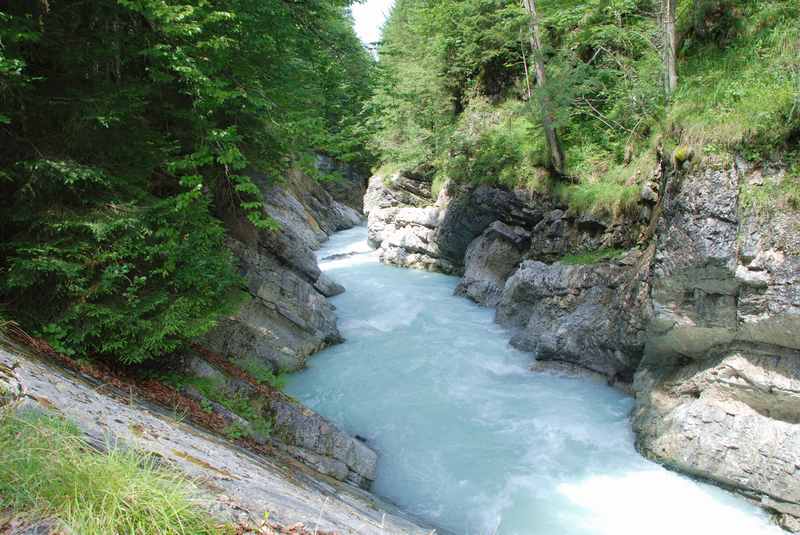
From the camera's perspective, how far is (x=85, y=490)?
2098mm

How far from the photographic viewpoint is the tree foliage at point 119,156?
16.9 feet

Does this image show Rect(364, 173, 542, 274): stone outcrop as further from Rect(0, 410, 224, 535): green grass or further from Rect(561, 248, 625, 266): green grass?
Rect(0, 410, 224, 535): green grass

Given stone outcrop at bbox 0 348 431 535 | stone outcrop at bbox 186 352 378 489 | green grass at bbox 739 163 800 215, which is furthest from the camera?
stone outcrop at bbox 186 352 378 489

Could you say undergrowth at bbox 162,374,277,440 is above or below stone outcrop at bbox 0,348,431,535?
below

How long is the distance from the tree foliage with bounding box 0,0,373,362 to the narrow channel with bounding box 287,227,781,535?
373cm

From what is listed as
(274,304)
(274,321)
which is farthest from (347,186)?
(274,321)

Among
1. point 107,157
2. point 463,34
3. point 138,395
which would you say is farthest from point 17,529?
point 463,34

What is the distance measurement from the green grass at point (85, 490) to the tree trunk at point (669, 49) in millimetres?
10738

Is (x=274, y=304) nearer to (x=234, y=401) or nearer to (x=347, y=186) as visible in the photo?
(x=234, y=401)

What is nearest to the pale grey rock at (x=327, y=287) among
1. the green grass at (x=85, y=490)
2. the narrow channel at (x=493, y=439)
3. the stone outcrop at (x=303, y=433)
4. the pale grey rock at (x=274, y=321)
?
the narrow channel at (x=493, y=439)

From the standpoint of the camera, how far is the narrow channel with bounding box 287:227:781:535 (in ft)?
20.2

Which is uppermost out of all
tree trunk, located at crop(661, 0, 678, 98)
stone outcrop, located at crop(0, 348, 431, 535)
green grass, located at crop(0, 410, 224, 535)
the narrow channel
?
tree trunk, located at crop(661, 0, 678, 98)

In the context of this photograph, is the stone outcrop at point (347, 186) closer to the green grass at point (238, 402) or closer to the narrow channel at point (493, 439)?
the narrow channel at point (493, 439)

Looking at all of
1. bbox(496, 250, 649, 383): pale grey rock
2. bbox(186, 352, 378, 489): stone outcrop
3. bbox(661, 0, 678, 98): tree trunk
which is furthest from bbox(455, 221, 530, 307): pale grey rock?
bbox(186, 352, 378, 489): stone outcrop
